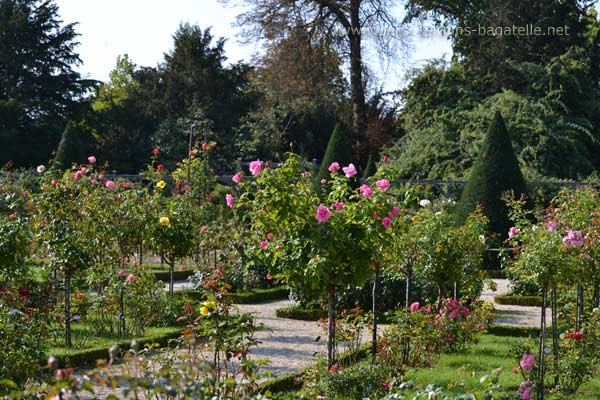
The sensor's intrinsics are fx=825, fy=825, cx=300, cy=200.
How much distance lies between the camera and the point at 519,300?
11.3 metres

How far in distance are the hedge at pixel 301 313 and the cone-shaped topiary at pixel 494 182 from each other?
5.26 metres

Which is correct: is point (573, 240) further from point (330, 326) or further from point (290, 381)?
point (290, 381)

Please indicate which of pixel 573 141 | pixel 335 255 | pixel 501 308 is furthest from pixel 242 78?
pixel 335 255

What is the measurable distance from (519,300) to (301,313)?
10.6 ft

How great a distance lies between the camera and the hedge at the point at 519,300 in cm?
1116

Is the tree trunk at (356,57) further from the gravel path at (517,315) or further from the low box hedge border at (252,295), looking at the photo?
the gravel path at (517,315)

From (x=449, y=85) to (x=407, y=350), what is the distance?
17692 mm

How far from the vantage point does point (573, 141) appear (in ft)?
66.4

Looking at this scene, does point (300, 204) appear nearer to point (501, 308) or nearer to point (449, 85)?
point (501, 308)

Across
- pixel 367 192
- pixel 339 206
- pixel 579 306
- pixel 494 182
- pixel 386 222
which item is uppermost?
pixel 494 182

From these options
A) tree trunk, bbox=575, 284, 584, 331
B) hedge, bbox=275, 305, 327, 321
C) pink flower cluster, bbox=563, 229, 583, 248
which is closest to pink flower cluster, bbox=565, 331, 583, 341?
pink flower cluster, bbox=563, 229, 583, 248

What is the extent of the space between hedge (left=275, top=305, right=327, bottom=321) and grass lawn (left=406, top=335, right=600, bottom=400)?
221cm

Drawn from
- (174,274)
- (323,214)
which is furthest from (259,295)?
(323,214)

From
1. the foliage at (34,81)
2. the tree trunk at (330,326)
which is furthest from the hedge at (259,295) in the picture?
the foliage at (34,81)
